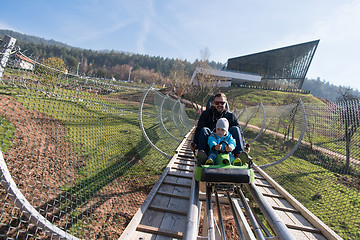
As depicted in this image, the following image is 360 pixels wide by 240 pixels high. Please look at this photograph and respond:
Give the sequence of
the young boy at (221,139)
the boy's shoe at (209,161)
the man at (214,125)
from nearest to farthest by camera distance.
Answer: the boy's shoe at (209,161)
the young boy at (221,139)
the man at (214,125)

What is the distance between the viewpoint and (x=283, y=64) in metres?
46.1

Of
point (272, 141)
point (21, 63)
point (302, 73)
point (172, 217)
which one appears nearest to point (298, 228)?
point (172, 217)

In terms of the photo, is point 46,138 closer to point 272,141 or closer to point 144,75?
point 272,141

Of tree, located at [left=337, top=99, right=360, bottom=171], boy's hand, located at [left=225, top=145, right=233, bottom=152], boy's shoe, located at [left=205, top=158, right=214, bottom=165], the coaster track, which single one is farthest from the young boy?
tree, located at [left=337, top=99, right=360, bottom=171]

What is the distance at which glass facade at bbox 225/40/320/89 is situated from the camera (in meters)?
42.2

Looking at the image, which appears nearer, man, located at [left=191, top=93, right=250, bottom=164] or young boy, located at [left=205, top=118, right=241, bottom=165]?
young boy, located at [left=205, top=118, right=241, bottom=165]

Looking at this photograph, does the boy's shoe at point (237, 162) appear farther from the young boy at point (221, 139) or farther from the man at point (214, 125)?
the man at point (214, 125)

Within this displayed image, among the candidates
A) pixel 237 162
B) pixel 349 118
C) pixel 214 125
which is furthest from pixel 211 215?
pixel 349 118

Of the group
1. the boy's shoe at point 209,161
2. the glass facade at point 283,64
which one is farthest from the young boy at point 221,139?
the glass facade at point 283,64

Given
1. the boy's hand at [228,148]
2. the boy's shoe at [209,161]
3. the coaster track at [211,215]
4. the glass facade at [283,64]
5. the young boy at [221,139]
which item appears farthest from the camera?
the glass facade at [283,64]

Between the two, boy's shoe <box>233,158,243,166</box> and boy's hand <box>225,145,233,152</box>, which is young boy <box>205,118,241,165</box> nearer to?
boy's hand <box>225,145,233,152</box>

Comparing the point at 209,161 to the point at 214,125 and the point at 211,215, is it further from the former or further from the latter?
the point at 214,125

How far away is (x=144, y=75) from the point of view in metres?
78.8

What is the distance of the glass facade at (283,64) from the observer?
42156mm
